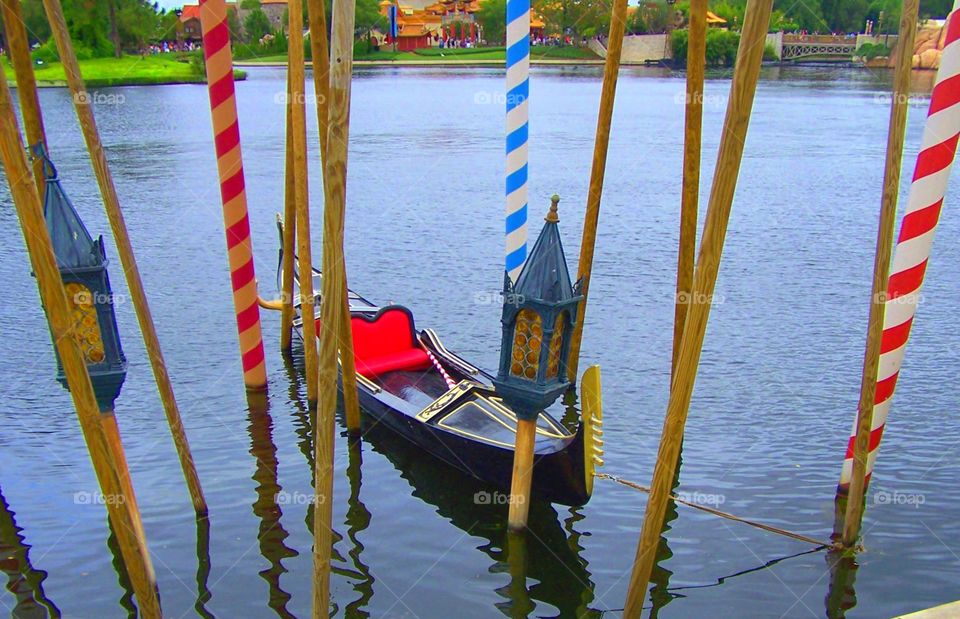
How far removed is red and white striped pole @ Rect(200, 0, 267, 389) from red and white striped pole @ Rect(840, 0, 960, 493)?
5.83 m

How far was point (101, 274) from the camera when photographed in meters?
5.94

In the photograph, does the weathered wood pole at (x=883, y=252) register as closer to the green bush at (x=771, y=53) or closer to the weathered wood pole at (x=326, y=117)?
the weathered wood pole at (x=326, y=117)

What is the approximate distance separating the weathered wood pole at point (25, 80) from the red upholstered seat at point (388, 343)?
14.0 ft

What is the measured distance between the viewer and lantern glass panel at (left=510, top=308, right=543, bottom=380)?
22.1ft

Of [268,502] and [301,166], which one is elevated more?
[301,166]

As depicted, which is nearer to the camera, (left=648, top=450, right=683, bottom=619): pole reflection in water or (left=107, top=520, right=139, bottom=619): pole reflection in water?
(left=107, top=520, right=139, bottom=619): pole reflection in water

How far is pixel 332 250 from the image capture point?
4746 millimetres

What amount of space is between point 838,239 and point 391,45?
70.3 meters

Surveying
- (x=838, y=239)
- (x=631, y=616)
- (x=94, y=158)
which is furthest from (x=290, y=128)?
(x=838, y=239)

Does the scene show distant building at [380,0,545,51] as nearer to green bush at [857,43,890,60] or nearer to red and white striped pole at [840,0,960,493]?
green bush at [857,43,890,60]

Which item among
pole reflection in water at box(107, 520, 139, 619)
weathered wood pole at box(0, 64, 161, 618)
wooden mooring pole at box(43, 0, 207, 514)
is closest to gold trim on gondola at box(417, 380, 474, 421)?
wooden mooring pole at box(43, 0, 207, 514)

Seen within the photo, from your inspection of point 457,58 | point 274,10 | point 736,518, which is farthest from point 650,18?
point 736,518

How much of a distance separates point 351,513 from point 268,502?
2.56 feet

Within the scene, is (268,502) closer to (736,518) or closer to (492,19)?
(736,518)
